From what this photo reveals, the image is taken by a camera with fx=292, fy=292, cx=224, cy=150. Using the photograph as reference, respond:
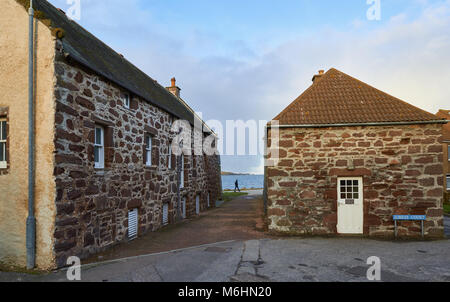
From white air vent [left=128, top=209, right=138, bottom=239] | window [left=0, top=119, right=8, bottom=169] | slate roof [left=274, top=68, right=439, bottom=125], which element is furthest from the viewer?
slate roof [left=274, top=68, right=439, bottom=125]

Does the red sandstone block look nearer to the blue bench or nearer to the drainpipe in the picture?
the blue bench

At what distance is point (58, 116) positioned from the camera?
6895 millimetres

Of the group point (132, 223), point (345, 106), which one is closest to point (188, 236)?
point (132, 223)

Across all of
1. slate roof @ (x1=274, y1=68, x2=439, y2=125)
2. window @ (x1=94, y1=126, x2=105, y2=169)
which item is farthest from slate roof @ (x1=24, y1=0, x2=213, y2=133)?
slate roof @ (x1=274, y1=68, x2=439, y2=125)

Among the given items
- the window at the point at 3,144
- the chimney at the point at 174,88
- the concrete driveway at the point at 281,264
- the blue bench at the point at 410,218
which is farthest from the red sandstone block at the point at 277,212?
the chimney at the point at 174,88

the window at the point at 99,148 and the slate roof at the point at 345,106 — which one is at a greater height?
the slate roof at the point at 345,106

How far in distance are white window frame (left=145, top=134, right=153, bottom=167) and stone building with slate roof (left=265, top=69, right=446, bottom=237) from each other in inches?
193

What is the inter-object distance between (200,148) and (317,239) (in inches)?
456

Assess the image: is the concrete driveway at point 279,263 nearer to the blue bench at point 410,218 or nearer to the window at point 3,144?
the blue bench at point 410,218

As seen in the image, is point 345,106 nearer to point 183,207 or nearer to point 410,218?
point 410,218

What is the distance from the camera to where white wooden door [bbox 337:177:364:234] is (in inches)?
400

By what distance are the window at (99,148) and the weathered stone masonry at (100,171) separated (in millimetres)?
133

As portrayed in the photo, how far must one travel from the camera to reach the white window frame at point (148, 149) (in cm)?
1170

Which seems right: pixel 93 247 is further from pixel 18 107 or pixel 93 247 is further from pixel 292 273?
pixel 292 273
